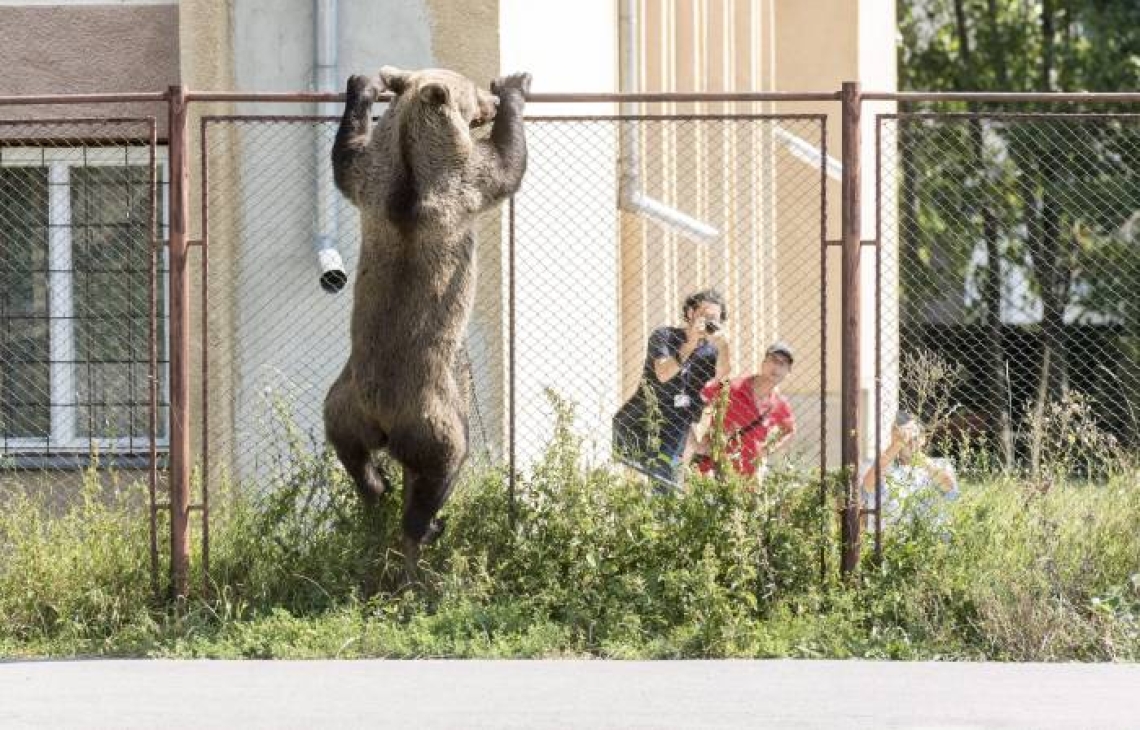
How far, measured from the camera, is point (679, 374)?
465 inches

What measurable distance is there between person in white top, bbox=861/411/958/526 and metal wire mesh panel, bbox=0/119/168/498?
4253 millimetres

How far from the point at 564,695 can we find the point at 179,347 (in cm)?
294

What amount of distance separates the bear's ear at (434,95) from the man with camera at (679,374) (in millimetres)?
2158

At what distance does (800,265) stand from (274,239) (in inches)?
270

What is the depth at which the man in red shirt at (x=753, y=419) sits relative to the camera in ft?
34.8


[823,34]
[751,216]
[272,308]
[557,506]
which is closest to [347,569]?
[557,506]

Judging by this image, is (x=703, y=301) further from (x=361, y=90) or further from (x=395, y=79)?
(x=361, y=90)

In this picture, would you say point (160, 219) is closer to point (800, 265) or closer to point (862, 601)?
point (862, 601)

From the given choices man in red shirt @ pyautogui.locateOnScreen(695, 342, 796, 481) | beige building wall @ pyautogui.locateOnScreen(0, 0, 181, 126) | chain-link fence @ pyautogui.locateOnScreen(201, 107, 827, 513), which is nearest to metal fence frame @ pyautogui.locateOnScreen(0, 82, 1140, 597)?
chain-link fence @ pyautogui.locateOnScreen(201, 107, 827, 513)

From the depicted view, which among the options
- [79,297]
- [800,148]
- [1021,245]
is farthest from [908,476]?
[1021,245]

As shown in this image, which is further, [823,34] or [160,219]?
[823,34]

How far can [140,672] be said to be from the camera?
954 cm

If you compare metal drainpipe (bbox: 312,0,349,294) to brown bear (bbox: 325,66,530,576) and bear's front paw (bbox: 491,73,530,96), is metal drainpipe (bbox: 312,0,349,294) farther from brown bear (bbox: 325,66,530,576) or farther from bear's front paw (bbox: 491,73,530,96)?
bear's front paw (bbox: 491,73,530,96)

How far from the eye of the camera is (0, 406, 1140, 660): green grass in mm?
9945
